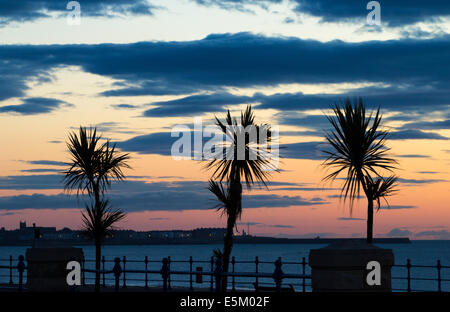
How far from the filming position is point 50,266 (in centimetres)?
1998

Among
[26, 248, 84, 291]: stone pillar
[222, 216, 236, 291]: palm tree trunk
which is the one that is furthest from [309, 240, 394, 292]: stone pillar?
[222, 216, 236, 291]: palm tree trunk

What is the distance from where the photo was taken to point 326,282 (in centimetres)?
1299

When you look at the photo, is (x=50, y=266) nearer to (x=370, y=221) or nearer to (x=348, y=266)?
(x=370, y=221)

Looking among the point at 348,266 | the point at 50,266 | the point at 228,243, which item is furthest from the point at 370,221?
the point at 50,266

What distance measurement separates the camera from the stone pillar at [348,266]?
42.1 ft

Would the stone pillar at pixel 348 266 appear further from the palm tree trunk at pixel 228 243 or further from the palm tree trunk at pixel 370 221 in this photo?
the palm tree trunk at pixel 228 243

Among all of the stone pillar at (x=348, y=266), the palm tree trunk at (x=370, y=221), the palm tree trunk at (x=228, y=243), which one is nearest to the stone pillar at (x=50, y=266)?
the palm tree trunk at (x=228, y=243)

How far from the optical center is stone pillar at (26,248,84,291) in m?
19.9

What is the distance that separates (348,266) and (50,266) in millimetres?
10238
